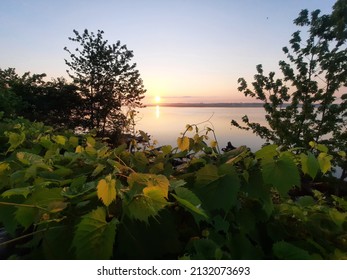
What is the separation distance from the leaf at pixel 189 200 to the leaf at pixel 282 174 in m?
0.29

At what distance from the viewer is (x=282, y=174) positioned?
98 centimetres

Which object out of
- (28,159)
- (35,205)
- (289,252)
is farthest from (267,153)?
(28,159)

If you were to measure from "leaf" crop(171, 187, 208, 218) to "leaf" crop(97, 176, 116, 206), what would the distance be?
0.19 m

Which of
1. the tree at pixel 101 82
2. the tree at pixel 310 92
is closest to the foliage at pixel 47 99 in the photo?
the tree at pixel 101 82

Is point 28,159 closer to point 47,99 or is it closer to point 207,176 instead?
point 207,176

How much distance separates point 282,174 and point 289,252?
273 millimetres

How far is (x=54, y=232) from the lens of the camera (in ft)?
2.75

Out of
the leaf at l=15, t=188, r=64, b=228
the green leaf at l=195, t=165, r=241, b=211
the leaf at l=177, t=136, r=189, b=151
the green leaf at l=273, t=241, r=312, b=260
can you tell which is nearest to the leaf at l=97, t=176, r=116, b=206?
the leaf at l=15, t=188, r=64, b=228

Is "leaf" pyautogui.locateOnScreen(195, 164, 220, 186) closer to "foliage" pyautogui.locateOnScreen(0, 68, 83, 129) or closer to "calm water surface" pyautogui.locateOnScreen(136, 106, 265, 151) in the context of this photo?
"calm water surface" pyautogui.locateOnScreen(136, 106, 265, 151)

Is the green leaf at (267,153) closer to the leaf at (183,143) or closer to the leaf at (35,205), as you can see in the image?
the leaf at (183,143)

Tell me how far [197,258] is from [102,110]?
72.6 ft

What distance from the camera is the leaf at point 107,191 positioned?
2.68 feet
